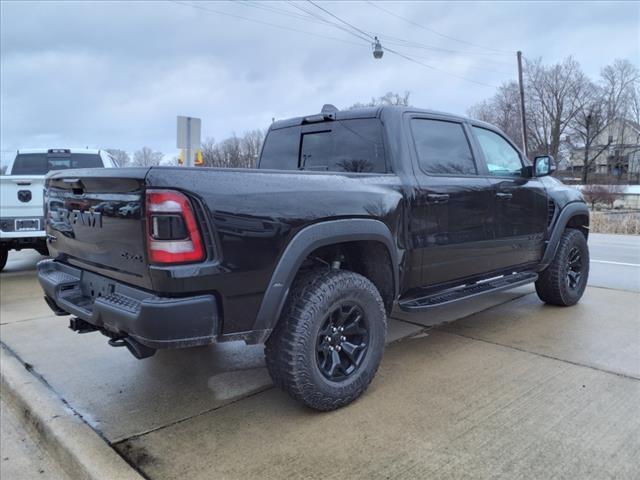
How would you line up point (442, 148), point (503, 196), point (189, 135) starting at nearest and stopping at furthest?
point (442, 148), point (503, 196), point (189, 135)

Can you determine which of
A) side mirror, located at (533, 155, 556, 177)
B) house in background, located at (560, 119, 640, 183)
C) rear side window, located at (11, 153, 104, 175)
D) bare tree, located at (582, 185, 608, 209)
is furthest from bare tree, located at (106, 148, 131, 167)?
house in background, located at (560, 119, 640, 183)

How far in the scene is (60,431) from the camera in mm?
2836

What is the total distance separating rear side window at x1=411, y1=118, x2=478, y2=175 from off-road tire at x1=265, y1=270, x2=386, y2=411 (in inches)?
48.9

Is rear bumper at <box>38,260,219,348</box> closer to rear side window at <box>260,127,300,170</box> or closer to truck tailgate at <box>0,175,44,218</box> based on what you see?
rear side window at <box>260,127,300,170</box>

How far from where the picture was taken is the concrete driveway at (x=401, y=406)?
8.20ft

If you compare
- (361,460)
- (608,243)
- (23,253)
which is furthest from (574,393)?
(23,253)

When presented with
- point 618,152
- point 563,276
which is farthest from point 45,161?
point 618,152

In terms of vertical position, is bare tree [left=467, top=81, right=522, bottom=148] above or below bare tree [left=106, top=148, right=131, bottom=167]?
above

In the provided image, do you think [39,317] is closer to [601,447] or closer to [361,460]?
[361,460]

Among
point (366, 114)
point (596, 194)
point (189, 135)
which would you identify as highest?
point (189, 135)

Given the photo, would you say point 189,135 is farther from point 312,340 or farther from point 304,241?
point 312,340

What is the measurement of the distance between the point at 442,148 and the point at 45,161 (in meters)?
7.37

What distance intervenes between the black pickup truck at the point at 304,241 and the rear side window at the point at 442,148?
14 mm

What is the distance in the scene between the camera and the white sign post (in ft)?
32.9
